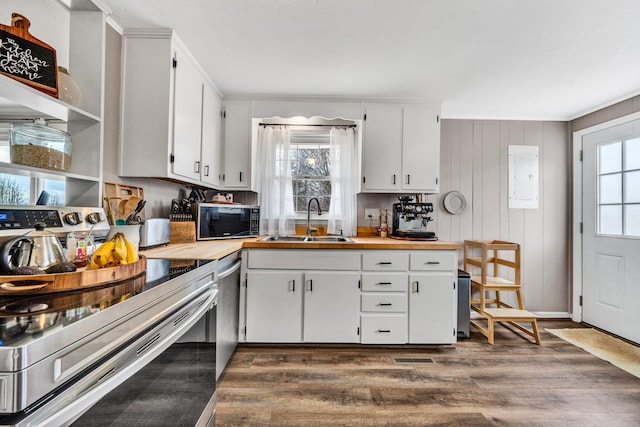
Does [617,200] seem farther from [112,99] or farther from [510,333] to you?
[112,99]

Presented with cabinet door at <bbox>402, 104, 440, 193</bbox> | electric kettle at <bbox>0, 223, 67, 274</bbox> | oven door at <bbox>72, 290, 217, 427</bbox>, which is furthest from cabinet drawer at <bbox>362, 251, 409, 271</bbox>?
electric kettle at <bbox>0, 223, 67, 274</bbox>

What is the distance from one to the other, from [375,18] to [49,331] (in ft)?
6.31

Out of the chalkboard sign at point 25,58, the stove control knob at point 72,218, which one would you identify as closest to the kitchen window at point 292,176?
the stove control knob at point 72,218

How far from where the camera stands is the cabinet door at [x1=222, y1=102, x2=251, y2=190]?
2674 millimetres

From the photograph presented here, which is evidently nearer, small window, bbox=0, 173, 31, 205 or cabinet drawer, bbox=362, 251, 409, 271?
small window, bbox=0, 173, 31, 205

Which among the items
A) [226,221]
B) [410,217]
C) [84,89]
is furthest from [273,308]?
[84,89]

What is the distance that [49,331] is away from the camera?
21.7 inches

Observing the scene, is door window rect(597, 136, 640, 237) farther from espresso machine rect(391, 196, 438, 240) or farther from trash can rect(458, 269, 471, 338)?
espresso machine rect(391, 196, 438, 240)

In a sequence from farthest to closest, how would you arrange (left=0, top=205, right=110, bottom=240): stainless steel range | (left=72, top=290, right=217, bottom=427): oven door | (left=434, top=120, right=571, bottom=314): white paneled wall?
(left=434, top=120, right=571, bottom=314): white paneled wall → (left=0, top=205, right=110, bottom=240): stainless steel range → (left=72, top=290, right=217, bottom=427): oven door

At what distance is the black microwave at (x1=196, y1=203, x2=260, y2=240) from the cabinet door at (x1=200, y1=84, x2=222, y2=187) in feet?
0.84

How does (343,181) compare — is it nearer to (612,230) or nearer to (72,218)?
(72,218)

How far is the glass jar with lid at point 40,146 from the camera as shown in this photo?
121 cm

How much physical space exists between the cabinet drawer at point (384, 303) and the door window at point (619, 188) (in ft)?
7.27

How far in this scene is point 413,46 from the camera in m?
1.88
